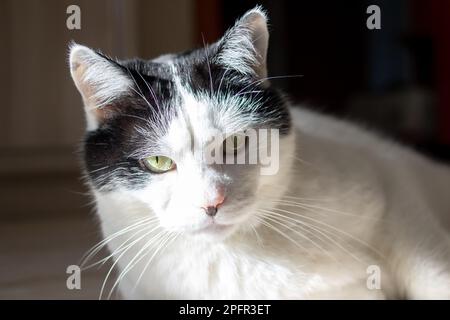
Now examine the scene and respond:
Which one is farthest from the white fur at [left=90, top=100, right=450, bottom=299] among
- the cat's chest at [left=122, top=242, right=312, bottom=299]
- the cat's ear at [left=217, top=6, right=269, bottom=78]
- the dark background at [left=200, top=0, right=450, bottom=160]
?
the dark background at [left=200, top=0, right=450, bottom=160]

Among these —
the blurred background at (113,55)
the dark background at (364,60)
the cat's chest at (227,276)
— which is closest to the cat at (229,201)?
the cat's chest at (227,276)

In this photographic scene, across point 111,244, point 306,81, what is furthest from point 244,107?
point 306,81

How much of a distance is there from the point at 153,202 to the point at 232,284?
0.24 m

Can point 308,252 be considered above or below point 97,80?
below

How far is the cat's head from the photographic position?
1.03m

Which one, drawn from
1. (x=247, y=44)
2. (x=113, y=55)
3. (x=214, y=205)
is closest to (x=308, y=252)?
(x=214, y=205)

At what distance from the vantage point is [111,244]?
49.1 inches

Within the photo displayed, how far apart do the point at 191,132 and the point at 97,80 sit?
23cm

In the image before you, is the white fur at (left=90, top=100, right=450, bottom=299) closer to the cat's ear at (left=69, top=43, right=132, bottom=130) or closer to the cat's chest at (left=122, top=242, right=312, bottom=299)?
the cat's chest at (left=122, top=242, right=312, bottom=299)

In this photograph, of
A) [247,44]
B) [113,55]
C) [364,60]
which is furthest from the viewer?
[364,60]

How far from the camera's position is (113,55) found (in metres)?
1.80

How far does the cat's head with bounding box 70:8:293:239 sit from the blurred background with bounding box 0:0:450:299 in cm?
35

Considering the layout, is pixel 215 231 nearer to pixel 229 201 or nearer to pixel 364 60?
pixel 229 201

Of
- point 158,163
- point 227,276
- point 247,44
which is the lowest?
point 227,276
